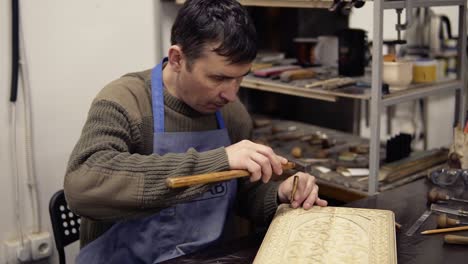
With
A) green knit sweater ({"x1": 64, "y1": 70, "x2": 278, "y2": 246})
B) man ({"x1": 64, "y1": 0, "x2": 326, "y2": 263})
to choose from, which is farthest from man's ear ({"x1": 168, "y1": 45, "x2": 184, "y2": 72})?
green knit sweater ({"x1": 64, "y1": 70, "x2": 278, "y2": 246})

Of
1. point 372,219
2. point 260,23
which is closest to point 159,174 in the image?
point 372,219

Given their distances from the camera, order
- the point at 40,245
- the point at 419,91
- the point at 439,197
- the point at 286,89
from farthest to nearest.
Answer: the point at 40,245, the point at 286,89, the point at 419,91, the point at 439,197

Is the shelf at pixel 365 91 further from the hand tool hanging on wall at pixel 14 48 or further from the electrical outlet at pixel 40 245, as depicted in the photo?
the electrical outlet at pixel 40 245

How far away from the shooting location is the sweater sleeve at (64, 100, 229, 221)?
1.17m

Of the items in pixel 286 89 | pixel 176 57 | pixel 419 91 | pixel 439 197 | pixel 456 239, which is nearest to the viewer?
pixel 456 239

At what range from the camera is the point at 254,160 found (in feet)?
3.88

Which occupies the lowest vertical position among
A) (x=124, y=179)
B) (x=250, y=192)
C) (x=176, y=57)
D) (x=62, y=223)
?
(x=62, y=223)

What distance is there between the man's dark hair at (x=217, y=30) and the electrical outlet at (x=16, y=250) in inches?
42.6

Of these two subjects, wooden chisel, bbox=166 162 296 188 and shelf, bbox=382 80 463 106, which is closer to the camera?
wooden chisel, bbox=166 162 296 188

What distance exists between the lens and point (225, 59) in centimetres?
129

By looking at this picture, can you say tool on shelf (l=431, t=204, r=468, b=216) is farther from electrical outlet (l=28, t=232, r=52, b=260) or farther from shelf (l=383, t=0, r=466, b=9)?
electrical outlet (l=28, t=232, r=52, b=260)

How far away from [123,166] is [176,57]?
33 centimetres

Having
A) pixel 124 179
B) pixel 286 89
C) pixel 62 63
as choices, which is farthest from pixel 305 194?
pixel 62 63

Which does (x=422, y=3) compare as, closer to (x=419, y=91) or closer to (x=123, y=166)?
(x=419, y=91)
